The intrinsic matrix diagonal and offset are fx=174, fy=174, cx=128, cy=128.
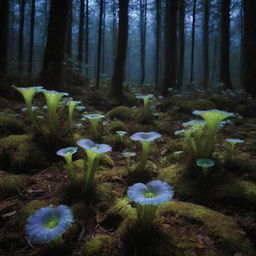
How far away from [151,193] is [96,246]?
620mm

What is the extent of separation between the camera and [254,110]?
6492 mm

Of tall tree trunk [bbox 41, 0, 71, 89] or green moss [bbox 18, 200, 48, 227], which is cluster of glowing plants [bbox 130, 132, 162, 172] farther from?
tall tree trunk [bbox 41, 0, 71, 89]

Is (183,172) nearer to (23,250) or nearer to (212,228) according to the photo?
(212,228)

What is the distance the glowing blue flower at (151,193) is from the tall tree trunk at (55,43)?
229 inches

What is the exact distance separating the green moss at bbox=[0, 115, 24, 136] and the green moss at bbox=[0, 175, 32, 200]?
1505 mm

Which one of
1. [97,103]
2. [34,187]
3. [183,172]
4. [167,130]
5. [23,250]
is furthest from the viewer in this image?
[97,103]

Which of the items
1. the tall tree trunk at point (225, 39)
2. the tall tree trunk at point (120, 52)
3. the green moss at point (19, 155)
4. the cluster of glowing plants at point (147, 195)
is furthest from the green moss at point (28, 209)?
the tall tree trunk at point (225, 39)

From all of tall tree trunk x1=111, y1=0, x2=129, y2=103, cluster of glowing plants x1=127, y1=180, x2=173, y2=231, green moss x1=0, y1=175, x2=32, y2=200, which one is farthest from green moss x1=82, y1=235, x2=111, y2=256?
tall tree trunk x1=111, y1=0, x2=129, y2=103

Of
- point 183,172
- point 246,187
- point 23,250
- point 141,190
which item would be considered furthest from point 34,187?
point 246,187

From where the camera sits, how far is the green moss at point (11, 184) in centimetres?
200

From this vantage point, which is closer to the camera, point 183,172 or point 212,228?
point 212,228

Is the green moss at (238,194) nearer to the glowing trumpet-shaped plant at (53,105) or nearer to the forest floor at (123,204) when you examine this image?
the forest floor at (123,204)

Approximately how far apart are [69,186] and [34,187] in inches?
20.8

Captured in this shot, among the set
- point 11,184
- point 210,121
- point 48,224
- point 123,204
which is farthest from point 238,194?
point 11,184
